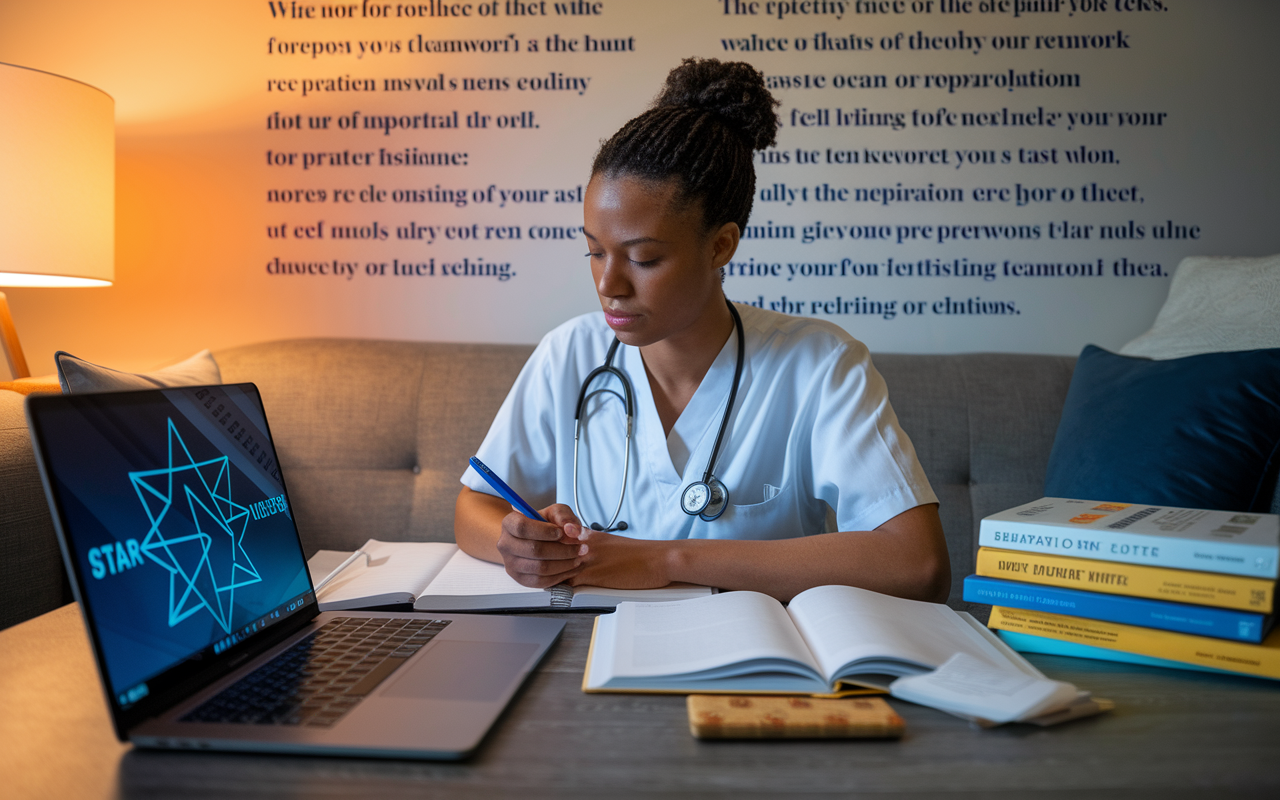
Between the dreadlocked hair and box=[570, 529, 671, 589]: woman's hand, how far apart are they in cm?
52

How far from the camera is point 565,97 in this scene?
2.01 metres

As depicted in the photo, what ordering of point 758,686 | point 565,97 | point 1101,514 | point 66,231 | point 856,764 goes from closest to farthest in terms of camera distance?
point 856,764 < point 758,686 < point 1101,514 < point 66,231 < point 565,97

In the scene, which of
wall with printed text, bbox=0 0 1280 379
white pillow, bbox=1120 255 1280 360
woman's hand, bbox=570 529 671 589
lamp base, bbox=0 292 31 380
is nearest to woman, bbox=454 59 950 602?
woman's hand, bbox=570 529 671 589

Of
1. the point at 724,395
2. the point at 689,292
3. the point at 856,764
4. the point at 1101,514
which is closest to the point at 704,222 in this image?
the point at 689,292

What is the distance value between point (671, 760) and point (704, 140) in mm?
941

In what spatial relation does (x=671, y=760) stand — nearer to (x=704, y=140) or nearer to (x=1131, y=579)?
(x=1131, y=579)

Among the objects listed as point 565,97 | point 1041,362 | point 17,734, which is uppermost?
point 565,97

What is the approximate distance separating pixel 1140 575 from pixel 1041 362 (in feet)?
4.02

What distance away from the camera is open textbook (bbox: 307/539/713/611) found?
866mm

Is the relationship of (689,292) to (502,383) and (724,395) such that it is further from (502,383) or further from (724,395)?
(502,383)

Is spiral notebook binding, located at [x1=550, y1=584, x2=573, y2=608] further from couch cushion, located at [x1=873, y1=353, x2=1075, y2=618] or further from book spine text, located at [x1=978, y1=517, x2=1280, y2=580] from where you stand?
couch cushion, located at [x1=873, y1=353, x2=1075, y2=618]

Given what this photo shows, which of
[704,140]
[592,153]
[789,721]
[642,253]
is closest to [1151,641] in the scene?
A: [789,721]

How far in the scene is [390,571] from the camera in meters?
1.01

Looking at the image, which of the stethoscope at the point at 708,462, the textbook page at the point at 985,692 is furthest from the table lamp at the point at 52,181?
the textbook page at the point at 985,692
